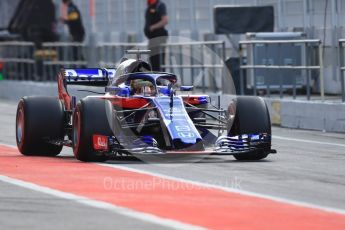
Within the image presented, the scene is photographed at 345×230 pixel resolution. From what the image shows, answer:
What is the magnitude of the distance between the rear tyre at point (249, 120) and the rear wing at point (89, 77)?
2.52 metres

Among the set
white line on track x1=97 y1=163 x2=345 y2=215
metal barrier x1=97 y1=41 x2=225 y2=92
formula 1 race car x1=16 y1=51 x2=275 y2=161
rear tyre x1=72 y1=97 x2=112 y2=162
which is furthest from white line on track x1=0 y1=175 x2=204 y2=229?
metal barrier x1=97 y1=41 x2=225 y2=92

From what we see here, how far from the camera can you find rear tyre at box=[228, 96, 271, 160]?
1523 cm

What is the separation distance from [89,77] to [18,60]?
66.3ft

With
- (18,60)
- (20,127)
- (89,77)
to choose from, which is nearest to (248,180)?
(20,127)

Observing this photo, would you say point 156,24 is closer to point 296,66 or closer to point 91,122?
point 296,66

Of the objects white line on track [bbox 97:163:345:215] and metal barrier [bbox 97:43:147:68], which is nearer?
white line on track [bbox 97:163:345:215]

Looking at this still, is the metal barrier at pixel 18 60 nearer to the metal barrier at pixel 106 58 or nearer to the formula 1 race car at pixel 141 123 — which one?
the metal barrier at pixel 106 58

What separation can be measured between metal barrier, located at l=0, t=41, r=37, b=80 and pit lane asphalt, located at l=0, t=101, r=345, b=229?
17514 mm

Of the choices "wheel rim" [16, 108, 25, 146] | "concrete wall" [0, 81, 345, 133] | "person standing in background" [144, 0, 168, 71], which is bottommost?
"concrete wall" [0, 81, 345, 133]

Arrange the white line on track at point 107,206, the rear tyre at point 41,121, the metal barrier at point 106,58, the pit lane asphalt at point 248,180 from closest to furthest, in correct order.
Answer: the white line on track at point 107,206, the pit lane asphalt at point 248,180, the rear tyre at point 41,121, the metal barrier at point 106,58

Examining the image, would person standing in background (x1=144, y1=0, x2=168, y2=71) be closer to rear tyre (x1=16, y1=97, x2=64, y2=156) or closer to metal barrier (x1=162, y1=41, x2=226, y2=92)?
metal barrier (x1=162, y1=41, x2=226, y2=92)

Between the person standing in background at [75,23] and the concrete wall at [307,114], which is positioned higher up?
the person standing in background at [75,23]

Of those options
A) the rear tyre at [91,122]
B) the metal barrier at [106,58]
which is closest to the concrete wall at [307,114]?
the metal barrier at [106,58]

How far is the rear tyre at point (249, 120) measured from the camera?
50.0ft
